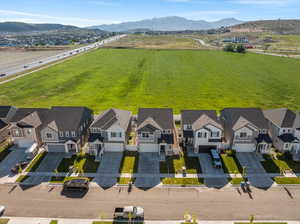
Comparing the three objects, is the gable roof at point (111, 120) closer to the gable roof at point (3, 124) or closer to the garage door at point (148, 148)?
the garage door at point (148, 148)

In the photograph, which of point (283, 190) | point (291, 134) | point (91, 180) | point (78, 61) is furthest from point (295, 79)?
point (78, 61)

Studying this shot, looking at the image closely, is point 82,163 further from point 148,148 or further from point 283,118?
point 283,118

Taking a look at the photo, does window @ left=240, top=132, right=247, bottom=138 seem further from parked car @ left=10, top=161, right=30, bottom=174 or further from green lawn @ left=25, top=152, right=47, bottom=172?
parked car @ left=10, top=161, right=30, bottom=174

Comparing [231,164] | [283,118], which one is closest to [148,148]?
[231,164]

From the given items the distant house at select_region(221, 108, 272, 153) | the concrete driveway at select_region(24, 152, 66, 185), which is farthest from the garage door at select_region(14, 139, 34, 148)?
the distant house at select_region(221, 108, 272, 153)

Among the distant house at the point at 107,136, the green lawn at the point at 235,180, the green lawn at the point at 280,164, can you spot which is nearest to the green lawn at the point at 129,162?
the distant house at the point at 107,136
